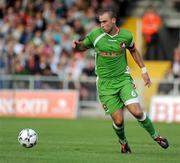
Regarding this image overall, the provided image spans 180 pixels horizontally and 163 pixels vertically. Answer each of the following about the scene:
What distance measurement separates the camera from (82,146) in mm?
14852

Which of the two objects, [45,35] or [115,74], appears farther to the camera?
[45,35]

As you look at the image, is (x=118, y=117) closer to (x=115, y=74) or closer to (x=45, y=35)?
(x=115, y=74)

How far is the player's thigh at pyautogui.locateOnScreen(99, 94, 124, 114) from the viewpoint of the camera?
13.4 m

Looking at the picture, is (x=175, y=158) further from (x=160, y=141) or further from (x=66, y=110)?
(x=66, y=110)

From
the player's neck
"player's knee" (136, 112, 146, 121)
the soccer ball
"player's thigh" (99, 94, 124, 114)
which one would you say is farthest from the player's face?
the soccer ball

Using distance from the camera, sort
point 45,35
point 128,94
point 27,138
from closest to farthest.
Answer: point 128,94 → point 27,138 → point 45,35

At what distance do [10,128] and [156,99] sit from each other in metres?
7.59

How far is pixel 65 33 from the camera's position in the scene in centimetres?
2981

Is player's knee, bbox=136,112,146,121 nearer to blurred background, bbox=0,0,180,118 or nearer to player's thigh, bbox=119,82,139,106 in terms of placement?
player's thigh, bbox=119,82,139,106

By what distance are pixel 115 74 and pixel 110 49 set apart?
0.46 meters

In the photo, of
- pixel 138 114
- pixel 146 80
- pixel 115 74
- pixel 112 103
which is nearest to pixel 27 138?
pixel 112 103

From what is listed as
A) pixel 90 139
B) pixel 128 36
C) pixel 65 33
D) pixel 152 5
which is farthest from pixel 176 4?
pixel 128 36

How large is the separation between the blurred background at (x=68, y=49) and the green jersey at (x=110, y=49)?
1176 cm

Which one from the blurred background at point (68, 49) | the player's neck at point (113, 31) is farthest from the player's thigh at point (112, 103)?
the blurred background at point (68, 49)
